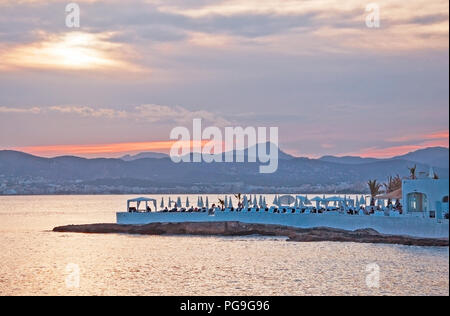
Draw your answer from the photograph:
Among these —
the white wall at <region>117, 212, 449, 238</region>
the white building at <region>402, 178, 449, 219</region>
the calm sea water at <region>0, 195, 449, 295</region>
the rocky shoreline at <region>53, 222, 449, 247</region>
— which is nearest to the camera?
the calm sea water at <region>0, 195, 449, 295</region>

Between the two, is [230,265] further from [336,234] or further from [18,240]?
[18,240]

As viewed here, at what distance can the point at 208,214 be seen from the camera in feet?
191

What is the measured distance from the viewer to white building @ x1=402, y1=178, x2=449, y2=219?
4175 cm

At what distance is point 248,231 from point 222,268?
17100 mm

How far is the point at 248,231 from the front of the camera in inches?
2169

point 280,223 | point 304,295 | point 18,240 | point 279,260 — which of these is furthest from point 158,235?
point 304,295

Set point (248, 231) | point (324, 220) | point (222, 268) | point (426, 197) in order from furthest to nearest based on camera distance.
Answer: point (248, 231), point (324, 220), point (426, 197), point (222, 268)

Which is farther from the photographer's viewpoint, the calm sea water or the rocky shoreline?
the rocky shoreline

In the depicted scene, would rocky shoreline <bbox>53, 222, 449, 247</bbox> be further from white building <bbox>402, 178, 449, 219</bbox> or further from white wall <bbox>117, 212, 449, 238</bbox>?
white building <bbox>402, 178, 449, 219</bbox>

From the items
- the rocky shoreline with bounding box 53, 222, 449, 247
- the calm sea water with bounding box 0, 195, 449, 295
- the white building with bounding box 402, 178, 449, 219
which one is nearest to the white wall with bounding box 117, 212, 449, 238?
the rocky shoreline with bounding box 53, 222, 449, 247

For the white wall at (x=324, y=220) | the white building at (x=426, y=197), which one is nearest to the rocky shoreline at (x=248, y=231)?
the white wall at (x=324, y=220)

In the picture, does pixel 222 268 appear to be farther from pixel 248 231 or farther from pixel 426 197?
pixel 248 231

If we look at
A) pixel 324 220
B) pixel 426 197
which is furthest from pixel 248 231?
pixel 426 197

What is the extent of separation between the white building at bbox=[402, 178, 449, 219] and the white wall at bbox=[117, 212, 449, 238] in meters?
0.82
